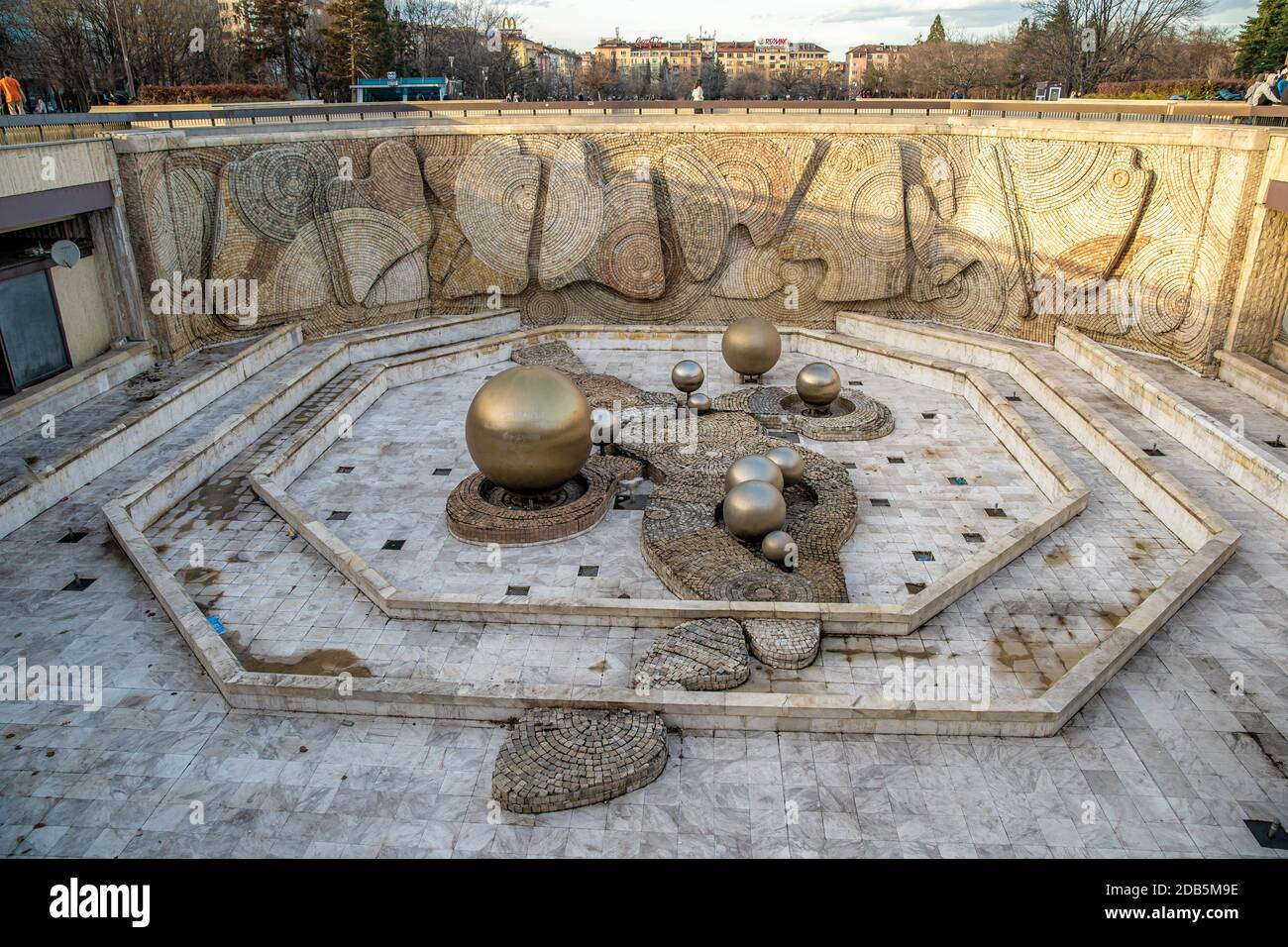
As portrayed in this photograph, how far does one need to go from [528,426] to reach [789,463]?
130 inches

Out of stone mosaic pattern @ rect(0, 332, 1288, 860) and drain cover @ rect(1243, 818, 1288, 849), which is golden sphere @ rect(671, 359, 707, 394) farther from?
drain cover @ rect(1243, 818, 1288, 849)

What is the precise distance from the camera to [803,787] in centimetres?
689

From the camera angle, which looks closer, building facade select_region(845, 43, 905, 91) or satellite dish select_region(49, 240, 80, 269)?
satellite dish select_region(49, 240, 80, 269)

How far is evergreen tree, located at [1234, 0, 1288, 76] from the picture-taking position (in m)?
30.9

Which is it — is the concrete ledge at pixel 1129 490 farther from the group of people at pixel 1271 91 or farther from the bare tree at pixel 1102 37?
the bare tree at pixel 1102 37

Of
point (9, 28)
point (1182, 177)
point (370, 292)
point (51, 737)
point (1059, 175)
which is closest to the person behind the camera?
point (51, 737)

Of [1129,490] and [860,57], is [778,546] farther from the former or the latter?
[860,57]

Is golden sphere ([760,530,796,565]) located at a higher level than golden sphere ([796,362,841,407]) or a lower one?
lower

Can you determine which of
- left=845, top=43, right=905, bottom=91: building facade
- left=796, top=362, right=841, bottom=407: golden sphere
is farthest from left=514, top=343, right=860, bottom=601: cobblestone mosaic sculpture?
left=845, top=43, right=905, bottom=91: building facade

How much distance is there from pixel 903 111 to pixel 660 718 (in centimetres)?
1615

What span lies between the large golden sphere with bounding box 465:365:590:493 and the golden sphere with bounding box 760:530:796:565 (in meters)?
2.43

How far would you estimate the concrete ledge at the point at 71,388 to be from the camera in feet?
39.8

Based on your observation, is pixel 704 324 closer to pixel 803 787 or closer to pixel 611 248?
pixel 611 248

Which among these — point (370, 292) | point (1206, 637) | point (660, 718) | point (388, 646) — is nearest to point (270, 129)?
point (370, 292)
